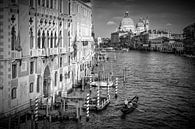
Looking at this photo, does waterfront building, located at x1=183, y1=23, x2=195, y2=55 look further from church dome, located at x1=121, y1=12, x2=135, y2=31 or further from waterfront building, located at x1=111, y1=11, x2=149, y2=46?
church dome, located at x1=121, y1=12, x2=135, y2=31

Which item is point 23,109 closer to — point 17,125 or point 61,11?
point 17,125

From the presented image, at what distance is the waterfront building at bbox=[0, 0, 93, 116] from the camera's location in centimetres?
1229

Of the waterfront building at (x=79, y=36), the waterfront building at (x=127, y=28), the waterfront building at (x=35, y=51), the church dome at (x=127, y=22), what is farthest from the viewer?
the church dome at (x=127, y=22)

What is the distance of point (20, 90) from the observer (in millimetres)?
13359

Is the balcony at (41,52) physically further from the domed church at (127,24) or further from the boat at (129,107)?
the domed church at (127,24)

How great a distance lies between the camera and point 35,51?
1447 centimetres

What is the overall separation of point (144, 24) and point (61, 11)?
144 metres

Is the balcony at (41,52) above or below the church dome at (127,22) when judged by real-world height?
below

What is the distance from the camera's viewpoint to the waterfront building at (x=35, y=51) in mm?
12289

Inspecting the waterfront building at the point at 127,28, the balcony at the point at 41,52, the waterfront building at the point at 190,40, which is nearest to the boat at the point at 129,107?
the balcony at the point at 41,52

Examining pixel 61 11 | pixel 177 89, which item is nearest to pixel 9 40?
pixel 61 11

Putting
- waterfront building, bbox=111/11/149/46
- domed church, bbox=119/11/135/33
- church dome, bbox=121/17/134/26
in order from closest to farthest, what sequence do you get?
waterfront building, bbox=111/11/149/46 → domed church, bbox=119/11/135/33 → church dome, bbox=121/17/134/26

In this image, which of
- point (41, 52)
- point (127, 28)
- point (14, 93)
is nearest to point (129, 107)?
point (41, 52)

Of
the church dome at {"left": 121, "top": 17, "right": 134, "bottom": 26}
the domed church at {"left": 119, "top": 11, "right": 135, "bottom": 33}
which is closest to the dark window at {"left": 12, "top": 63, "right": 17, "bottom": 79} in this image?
the domed church at {"left": 119, "top": 11, "right": 135, "bottom": 33}
